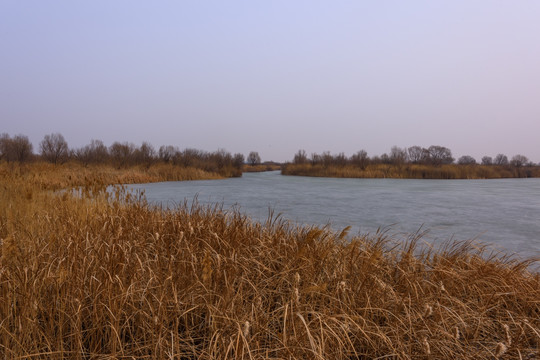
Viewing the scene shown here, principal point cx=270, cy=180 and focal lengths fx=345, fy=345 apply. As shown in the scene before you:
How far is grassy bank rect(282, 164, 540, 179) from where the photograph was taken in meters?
32.8

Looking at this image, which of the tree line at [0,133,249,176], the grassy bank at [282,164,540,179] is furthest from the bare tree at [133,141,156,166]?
the grassy bank at [282,164,540,179]

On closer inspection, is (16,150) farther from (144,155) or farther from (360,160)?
(360,160)

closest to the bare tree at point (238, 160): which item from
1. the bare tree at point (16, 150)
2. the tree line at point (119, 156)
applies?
the tree line at point (119, 156)

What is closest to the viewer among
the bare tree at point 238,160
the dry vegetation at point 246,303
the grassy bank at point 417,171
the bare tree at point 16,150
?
the dry vegetation at point 246,303

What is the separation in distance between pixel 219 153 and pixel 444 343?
37098 millimetres

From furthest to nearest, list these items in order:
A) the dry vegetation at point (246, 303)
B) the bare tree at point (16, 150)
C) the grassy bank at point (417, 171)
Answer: the grassy bank at point (417, 171) → the bare tree at point (16, 150) → the dry vegetation at point (246, 303)

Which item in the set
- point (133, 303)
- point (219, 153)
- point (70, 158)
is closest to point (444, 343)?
point (133, 303)

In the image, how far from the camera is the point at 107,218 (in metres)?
4.66

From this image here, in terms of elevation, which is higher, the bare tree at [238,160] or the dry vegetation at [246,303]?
the bare tree at [238,160]

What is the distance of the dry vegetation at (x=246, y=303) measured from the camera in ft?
6.51

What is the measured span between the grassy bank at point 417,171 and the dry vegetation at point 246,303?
3070 cm

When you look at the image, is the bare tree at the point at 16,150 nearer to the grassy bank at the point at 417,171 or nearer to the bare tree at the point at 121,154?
the bare tree at the point at 121,154

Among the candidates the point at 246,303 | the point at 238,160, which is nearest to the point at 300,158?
the point at 238,160

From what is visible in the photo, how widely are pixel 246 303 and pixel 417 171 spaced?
33895mm
